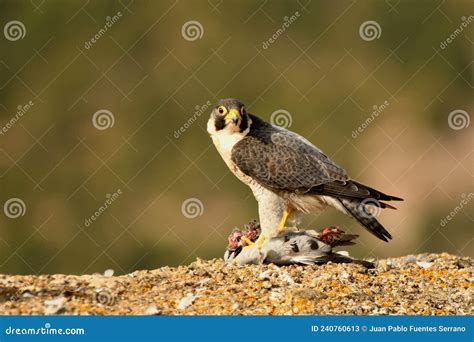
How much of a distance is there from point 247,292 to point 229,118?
248cm

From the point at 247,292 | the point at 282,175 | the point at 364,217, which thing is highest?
the point at 364,217

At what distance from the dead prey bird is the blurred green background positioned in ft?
26.8

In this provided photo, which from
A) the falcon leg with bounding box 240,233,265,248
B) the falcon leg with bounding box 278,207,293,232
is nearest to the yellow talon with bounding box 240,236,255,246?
Result: the falcon leg with bounding box 240,233,265,248

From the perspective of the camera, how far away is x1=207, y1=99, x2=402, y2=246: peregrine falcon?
9.98m

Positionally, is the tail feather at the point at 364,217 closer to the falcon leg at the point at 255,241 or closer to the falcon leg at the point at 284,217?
the falcon leg at the point at 284,217

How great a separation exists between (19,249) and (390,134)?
9214 millimetres

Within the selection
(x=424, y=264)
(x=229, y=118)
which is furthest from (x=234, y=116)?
(x=424, y=264)

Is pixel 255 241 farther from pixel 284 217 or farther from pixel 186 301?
pixel 186 301

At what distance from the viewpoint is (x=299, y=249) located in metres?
9.47

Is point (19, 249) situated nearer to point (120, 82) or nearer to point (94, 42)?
point (120, 82)

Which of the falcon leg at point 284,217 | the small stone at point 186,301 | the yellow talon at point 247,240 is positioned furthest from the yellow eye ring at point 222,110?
the small stone at point 186,301

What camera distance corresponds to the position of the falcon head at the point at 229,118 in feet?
33.5

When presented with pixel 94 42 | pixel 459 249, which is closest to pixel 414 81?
pixel 459 249

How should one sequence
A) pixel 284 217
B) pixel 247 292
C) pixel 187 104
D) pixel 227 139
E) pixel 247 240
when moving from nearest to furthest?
pixel 247 292 → pixel 247 240 → pixel 284 217 → pixel 227 139 → pixel 187 104
